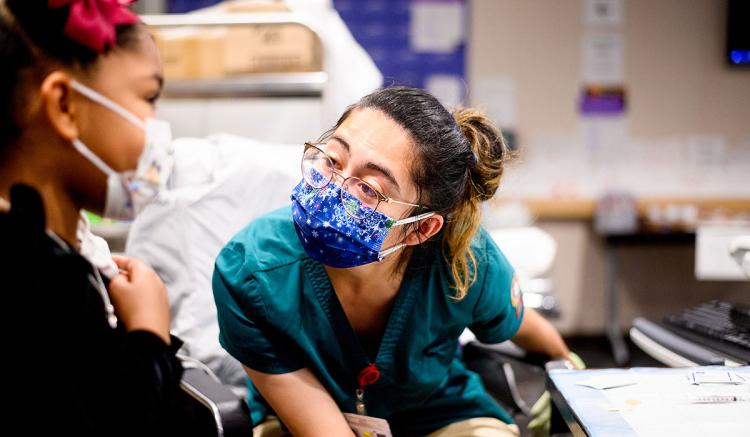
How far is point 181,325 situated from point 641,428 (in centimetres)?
109

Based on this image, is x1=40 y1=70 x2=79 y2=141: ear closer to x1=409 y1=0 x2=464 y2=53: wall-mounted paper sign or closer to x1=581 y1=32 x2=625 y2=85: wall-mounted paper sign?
x1=409 y1=0 x2=464 y2=53: wall-mounted paper sign

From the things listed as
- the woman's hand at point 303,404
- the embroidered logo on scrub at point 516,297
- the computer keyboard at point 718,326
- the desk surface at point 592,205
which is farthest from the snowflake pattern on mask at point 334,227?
the desk surface at point 592,205

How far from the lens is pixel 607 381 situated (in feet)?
3.85

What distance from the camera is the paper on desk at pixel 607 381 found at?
115 cm

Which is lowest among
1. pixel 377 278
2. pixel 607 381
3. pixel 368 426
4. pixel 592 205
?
pixel 592 205

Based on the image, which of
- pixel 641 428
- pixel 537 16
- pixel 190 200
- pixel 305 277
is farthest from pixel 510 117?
pixel 641 428

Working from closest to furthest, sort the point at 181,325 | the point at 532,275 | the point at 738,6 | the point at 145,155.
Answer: the point at 145,155 < the point at 181,325 < the point at 532,275 < the point at 738,6

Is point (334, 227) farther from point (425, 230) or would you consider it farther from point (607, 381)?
point (607, 381)

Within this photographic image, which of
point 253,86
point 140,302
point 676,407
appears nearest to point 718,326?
point 676,407

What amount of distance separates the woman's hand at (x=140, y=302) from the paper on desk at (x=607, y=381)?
2.26 feet

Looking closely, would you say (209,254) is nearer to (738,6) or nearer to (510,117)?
(510,117)

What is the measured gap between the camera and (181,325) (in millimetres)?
1667

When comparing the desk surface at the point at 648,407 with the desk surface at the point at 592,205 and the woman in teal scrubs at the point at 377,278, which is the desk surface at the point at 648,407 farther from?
the desk surface at the point at 592,205

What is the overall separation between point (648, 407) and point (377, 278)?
55cm
